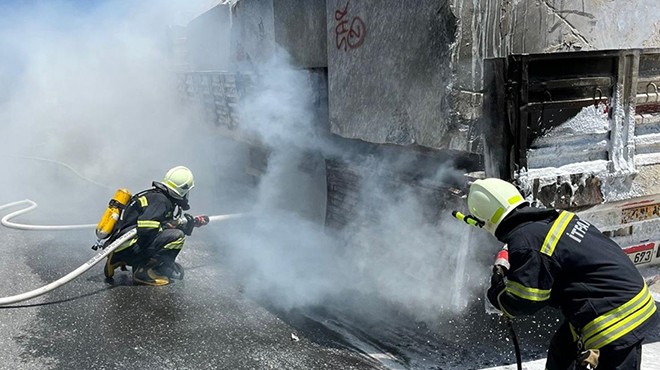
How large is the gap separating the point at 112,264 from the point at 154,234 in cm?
55

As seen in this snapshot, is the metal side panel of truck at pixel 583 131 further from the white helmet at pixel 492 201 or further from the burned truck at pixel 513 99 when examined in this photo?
the white helmet at pixel 492 201

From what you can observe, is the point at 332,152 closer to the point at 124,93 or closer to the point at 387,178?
the point at 387,178

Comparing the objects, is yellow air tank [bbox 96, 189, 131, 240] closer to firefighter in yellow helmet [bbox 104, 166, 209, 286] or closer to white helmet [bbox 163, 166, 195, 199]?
firefighter in yellow helmet [bbox 104, 166, 209, 286]

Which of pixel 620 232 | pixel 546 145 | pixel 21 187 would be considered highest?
pixel 546 145

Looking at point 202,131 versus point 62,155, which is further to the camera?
point 62,155

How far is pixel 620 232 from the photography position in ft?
13.9

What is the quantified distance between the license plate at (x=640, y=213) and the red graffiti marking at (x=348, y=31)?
2.55 meters

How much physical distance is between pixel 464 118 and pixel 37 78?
41.1ft

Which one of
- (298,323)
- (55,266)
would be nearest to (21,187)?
(55,266)

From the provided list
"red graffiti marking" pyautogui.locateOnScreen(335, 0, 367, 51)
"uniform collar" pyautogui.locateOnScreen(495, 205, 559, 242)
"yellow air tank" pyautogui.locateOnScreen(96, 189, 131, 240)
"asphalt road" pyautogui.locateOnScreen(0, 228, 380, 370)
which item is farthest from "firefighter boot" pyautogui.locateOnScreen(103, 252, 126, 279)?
"uniform collar" pyautogui.locateOnScreen(495, 205, 559, 242)

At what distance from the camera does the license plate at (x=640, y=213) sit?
4.21 metres

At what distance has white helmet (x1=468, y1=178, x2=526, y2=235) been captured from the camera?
2883 millimetres

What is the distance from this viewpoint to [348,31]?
541cm

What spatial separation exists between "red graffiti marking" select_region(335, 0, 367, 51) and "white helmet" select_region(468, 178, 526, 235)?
2640 mm
